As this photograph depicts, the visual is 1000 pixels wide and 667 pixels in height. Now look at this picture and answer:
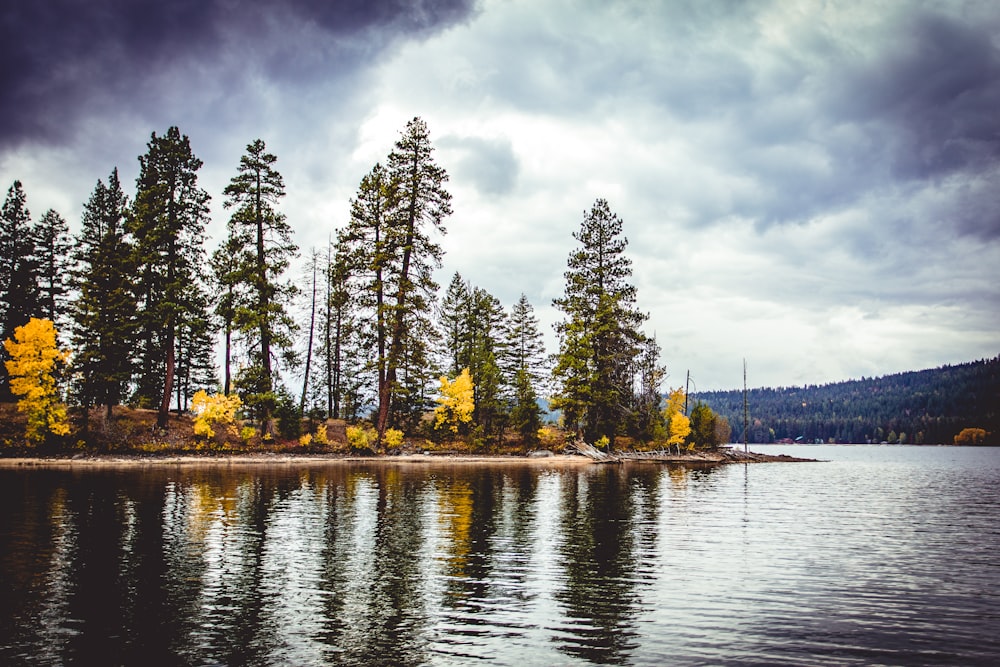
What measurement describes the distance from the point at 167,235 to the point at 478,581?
1770 inches

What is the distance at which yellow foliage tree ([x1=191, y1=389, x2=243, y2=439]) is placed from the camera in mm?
47344

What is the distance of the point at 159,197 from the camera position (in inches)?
1927

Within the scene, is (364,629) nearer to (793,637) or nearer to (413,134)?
(793,637)

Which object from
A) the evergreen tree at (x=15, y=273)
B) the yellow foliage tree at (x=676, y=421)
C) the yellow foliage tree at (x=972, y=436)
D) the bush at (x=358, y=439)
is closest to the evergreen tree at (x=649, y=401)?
the yellow foliage tree at (x=676, y=421)

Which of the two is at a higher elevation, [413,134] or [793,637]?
[413,134]

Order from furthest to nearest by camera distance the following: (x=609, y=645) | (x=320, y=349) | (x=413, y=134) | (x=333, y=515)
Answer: (x=320, y=349)
(x=413, y=134)
(x=333, y=515)
(x=609, y=645)

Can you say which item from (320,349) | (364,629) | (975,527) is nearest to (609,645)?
(364,629)

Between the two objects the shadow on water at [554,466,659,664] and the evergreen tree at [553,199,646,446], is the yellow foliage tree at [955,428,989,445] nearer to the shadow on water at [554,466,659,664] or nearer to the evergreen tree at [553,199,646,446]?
the evergreen tree at [553,199,646,446]

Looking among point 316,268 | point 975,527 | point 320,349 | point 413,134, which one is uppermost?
point 413,134

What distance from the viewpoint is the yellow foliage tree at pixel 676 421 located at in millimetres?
77312

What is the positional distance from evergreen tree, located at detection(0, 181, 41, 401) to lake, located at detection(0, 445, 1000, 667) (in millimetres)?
34509

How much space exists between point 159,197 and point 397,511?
38.6 meters

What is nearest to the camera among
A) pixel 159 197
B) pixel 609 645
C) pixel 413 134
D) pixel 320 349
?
pixel 609 645

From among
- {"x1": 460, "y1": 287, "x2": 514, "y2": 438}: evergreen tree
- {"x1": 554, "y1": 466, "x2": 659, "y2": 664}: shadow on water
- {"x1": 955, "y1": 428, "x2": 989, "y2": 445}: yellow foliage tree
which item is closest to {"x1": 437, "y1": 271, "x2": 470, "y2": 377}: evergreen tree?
{"x1": 460, "y1": 287, "x2": 514, "y2": 438}: evergreen tree
